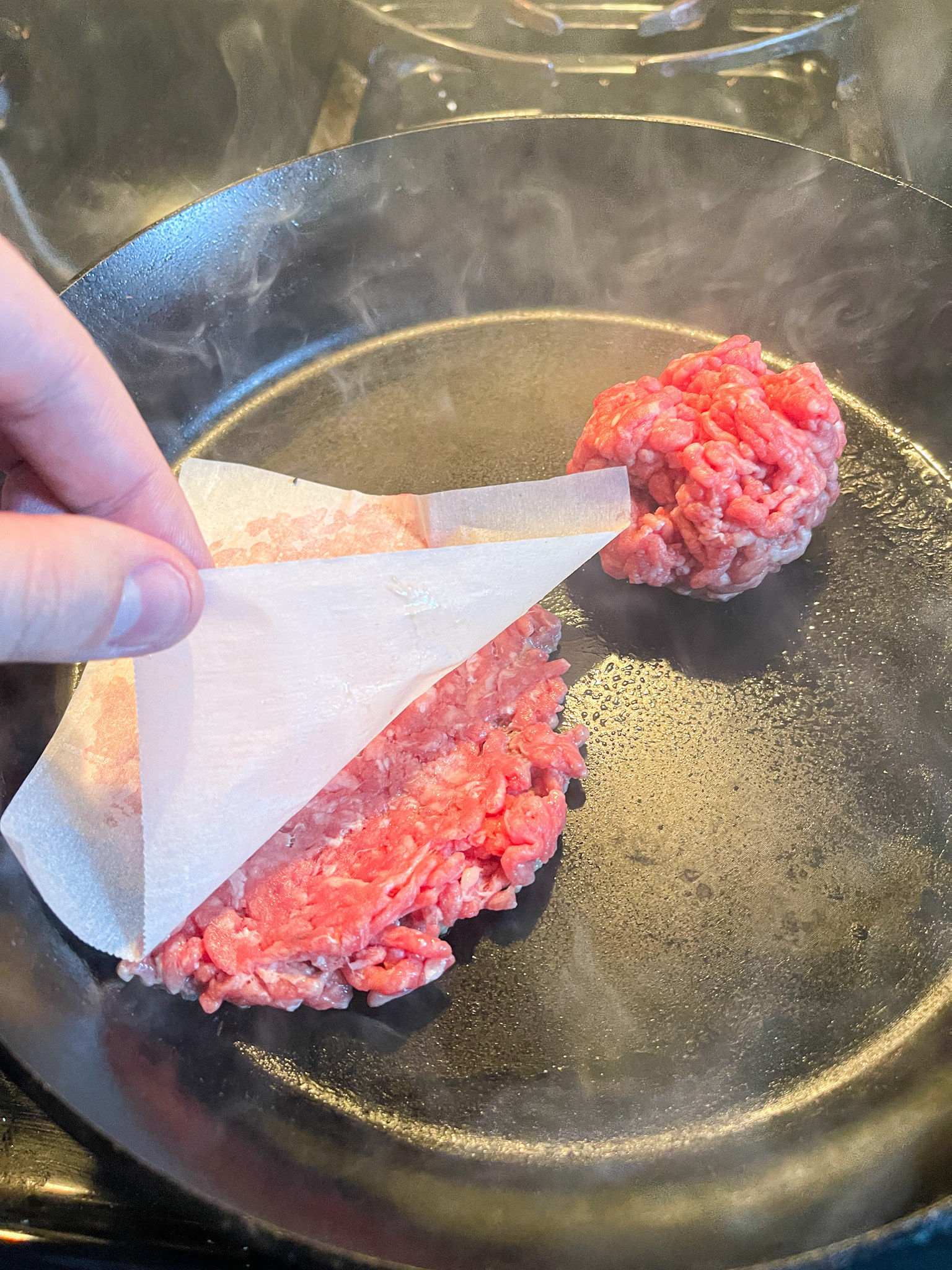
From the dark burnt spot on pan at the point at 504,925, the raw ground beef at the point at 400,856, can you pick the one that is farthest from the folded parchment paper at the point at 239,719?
the dark burnt spot on pan at the point at 504,925

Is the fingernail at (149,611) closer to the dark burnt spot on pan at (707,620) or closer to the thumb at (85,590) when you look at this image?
the thumb at (85,590)

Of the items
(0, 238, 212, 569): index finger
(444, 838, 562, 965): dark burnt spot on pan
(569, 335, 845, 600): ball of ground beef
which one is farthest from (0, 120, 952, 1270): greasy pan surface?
(0, 238, 212, 569): index finger

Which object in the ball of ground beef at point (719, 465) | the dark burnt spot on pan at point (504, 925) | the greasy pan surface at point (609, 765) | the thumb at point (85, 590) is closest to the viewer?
the thumb at point (85, 590)

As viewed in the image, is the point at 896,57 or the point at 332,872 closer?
the point at 332,872

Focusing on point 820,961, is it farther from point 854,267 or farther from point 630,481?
point 854,267

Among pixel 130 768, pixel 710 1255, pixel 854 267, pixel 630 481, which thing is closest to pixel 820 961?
pixel 710 1255

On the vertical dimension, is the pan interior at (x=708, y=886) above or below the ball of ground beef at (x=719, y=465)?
below

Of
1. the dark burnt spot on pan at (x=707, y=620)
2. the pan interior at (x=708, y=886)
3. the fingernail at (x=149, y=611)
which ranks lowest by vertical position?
the pan interior at (x=708, y=886)
